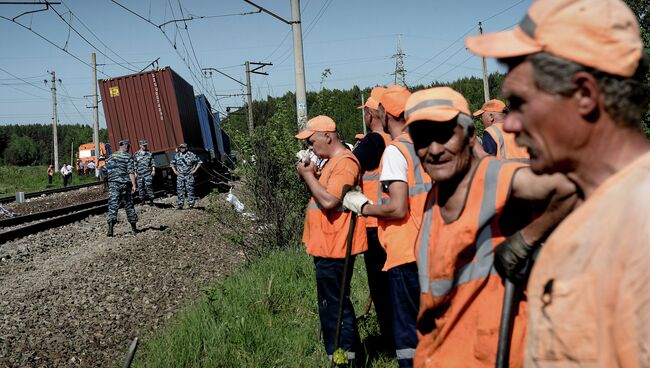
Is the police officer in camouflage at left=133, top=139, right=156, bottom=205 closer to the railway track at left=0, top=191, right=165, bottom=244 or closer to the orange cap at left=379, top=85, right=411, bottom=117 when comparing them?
the railway track at left=0, top=191, right=165, bottom=244

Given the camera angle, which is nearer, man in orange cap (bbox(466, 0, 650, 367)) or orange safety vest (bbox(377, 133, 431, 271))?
man in orange cap (bbox(466, 0, 650, 367))

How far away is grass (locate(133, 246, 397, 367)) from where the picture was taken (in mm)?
4770

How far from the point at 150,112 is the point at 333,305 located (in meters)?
20.1

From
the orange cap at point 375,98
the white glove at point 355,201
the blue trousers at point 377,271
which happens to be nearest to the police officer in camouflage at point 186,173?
the orange cap at point 375,98

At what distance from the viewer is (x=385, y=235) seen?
3678 mm

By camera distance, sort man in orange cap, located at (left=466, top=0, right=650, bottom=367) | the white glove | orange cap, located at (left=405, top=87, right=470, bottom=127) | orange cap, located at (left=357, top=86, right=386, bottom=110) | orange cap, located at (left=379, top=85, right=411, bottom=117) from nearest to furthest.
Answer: man in orange cap, located at (left=466, top=0, right=650, bottom=367) < orange cap, located at (left=405, top=87, right=470, bottom=127) < the white glove < orange cap, located at (left=379, top=85, right=411, bottom=117) < orange cap, located at (left=357, top=86, right=386, bottom=110)

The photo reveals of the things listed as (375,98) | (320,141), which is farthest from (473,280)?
(375,98)

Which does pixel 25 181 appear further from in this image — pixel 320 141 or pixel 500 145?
pixel 500 145

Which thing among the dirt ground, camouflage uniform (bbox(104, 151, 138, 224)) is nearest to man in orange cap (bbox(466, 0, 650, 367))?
the dirt ground

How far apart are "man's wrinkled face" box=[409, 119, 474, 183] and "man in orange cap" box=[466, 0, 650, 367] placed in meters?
0.91

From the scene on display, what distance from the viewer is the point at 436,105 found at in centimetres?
227

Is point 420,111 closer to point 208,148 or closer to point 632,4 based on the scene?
point 208,148

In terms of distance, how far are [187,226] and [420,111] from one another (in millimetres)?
13173

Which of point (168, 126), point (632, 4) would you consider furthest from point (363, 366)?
point (632, 4)
